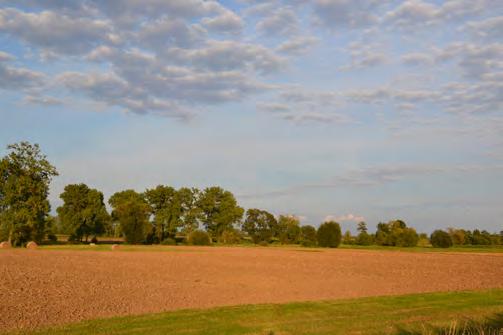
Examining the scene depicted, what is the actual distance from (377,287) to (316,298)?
560 centimetres

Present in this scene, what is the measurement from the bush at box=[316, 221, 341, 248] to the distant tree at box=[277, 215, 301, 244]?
27024 mm

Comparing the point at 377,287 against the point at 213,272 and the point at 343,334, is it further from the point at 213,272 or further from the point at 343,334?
the point at 343,334

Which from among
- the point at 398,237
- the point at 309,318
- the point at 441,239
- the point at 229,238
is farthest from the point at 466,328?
the point at 229,238

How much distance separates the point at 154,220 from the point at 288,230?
111 feet

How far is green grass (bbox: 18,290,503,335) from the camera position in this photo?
1100 cm

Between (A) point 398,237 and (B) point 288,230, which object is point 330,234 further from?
(B) point 288,230

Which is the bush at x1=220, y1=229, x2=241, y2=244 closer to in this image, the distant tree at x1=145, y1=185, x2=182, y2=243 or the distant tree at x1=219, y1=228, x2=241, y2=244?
the distant tree at x1=219, y1=228, x2=241, y2=244

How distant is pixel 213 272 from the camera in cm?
2791

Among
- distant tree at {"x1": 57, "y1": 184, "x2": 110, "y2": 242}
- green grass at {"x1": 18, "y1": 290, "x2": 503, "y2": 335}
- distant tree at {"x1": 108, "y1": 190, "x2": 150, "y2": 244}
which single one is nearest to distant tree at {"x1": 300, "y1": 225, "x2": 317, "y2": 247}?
distant tree at {"x1": 108, "y1": 190, "x2": 150, "y2": 244}

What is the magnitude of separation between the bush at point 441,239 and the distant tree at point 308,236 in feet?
72.0

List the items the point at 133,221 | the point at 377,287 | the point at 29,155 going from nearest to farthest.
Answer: the point at 377,287 → the point at 29,155 → the point at 133,221

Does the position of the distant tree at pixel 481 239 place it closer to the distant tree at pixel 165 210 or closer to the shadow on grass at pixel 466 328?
the distant tree at pixel 165 210

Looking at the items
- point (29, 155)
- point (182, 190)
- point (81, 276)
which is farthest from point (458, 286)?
point (182, 190)

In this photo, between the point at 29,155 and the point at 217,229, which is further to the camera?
the point at 217,229
